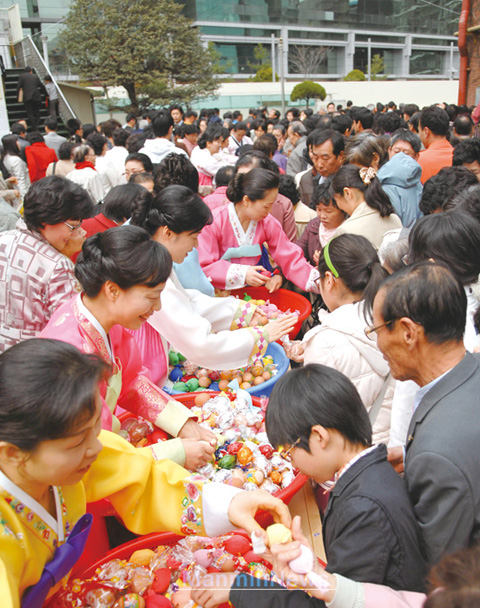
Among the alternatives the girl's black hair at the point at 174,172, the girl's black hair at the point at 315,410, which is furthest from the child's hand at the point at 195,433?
the girl's black hair at the point at 174,172

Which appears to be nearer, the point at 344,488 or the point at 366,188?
the point at 344,488

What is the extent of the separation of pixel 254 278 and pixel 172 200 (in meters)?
1.16

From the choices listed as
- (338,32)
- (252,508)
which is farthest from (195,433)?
(338,32)

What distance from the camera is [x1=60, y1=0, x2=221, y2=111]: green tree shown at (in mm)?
20688

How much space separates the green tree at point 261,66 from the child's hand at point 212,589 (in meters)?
32.1

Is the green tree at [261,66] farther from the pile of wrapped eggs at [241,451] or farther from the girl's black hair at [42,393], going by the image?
the girl's black hair at [42,393]

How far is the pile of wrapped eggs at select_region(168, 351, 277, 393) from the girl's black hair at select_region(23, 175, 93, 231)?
98 centimetres

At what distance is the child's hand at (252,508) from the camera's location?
4.64ft

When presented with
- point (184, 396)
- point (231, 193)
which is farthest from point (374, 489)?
Answer: point (231, 193)

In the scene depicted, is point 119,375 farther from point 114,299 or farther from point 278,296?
point 278,296

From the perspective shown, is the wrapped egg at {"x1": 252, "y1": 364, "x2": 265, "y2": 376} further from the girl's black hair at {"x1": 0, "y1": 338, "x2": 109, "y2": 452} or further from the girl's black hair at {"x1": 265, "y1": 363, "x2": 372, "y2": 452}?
the girl's black hair at {"x1": 0, "y1": 338, "x2": 109, "y2": 452}

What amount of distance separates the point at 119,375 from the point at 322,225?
2.30m

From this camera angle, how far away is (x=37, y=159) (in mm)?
6617

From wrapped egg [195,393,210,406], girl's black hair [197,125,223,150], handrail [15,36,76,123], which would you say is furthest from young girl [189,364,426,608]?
handrail [15,36,76,123]
